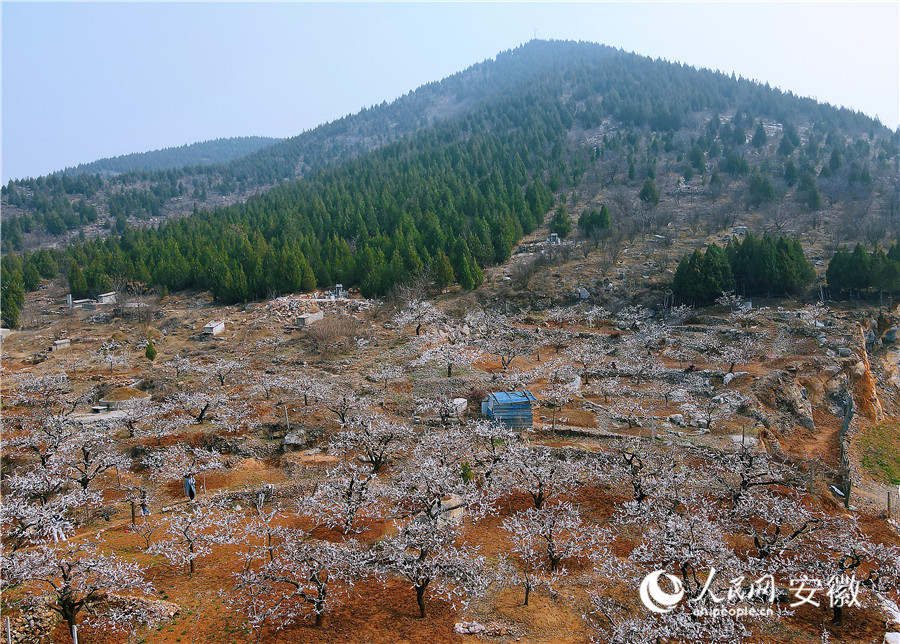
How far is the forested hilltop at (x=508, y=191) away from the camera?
52.5 meters

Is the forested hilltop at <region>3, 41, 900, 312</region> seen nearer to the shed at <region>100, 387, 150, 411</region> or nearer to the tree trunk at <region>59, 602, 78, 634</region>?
the shed at <region>100, 387, 150, 411</region>

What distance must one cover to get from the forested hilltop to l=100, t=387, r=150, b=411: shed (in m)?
23.0

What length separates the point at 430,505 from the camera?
12.8 meters

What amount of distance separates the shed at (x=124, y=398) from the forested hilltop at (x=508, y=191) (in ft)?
75.4

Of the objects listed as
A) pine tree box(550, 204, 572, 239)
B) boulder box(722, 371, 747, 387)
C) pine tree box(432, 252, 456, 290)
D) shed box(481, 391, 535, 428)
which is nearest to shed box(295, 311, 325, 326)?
pine tree box(432, 252, 456, 290)

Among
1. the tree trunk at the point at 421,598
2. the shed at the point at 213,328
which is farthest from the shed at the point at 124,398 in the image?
the tree trunk at the point at 421,598

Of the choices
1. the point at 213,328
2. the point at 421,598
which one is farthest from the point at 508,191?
the point at 421,598

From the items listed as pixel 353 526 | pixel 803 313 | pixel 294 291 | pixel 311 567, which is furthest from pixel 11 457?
pixel 803 313

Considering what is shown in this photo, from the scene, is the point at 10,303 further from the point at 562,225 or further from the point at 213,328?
the point at 562,225

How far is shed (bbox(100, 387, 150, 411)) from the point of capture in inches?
965

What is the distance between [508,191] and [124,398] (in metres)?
53.4

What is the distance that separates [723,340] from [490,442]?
20.7 m

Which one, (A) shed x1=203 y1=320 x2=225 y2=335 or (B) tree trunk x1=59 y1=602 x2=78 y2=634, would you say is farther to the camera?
(A) shed x1=203 y1=320 x2=225 y2=335

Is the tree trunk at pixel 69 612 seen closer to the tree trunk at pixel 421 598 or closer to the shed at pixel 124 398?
the tree trunk at pixel 421 598
